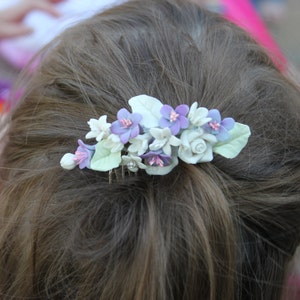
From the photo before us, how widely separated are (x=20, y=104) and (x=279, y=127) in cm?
38

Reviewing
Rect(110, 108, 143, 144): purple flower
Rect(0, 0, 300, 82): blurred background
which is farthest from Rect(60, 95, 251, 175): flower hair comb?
Rect(0, 0, 300, 82): blurred background

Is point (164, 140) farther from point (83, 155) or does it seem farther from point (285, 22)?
point (285, 22)

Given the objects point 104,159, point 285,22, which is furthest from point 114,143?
point 285,22

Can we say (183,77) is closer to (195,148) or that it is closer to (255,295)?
(195,148)

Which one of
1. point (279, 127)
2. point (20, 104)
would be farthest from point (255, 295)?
point (20, 104)

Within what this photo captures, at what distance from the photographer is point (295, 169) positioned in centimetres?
67

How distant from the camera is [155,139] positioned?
58 centimetres

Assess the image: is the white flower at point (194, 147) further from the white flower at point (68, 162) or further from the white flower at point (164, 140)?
the white flower at point (68, 162)

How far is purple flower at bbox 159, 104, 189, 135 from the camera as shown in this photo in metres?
0.58

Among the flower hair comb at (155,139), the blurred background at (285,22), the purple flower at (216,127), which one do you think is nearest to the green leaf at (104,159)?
the flower hair comb at (155,139)

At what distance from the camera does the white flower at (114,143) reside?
0.58 meters

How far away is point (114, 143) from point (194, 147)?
9cm

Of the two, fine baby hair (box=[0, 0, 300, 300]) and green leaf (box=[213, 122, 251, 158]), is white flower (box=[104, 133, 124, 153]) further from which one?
green leaf (box=[213, 122, 251, 158])

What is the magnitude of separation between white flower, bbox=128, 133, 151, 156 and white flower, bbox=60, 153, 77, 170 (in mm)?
67
